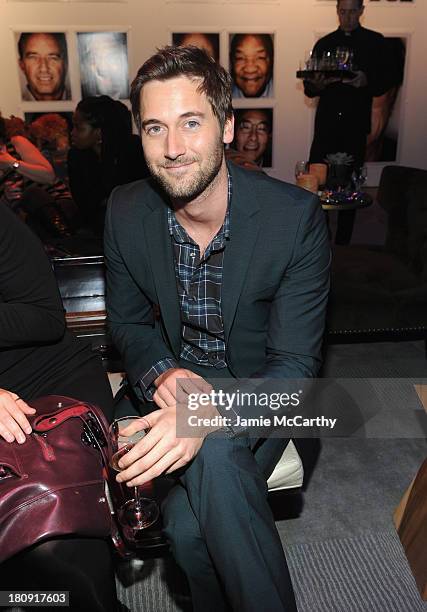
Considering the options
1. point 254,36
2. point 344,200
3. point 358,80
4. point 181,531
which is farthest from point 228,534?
point 254,36

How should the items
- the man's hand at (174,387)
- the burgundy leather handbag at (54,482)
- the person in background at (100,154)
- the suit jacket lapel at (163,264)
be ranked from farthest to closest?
1. the person in background at (100,154)
2. the suit jacket lapel at (163,264)
3. the man's hand at (174,387)
4. the burgundy leather handbag at (54,482)

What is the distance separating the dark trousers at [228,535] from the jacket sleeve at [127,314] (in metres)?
0.48

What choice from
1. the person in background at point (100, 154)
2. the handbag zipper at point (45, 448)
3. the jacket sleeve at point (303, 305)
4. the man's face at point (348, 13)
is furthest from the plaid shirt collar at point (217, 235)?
the man's face at point (348, 13)

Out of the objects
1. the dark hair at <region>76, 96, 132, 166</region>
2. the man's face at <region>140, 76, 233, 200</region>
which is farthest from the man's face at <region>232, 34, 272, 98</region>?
the man's face at <region>140, 76, 233, 200</region>

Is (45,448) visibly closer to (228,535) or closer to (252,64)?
(228,535)

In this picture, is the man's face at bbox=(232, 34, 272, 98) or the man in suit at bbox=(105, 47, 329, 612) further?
the man's face at bbox=(232, 34, 272, 98)

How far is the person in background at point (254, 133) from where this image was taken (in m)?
8.16

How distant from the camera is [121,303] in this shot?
1.94 meters

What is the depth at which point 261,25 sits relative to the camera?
7.75 metres

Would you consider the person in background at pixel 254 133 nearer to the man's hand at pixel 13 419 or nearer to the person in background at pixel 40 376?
the person in background at pixel 40 376

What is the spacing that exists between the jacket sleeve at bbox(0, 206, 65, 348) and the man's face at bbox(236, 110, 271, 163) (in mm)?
6905

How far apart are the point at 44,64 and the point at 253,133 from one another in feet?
10.0

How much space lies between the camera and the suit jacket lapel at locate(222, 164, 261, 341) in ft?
5.65

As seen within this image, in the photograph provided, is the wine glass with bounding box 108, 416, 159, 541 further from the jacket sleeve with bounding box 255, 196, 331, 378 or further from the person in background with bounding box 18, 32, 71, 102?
the person in background with bounding box 18, 32, 71, 102
